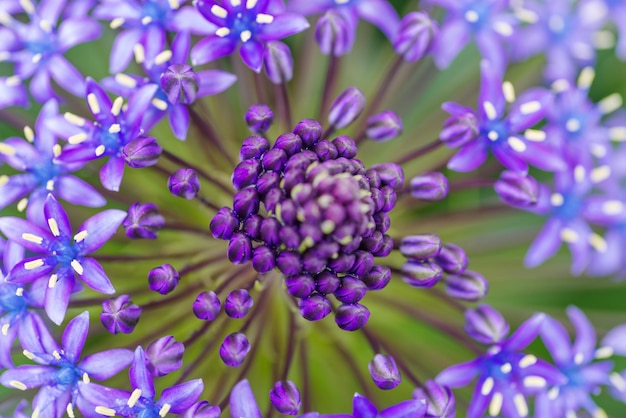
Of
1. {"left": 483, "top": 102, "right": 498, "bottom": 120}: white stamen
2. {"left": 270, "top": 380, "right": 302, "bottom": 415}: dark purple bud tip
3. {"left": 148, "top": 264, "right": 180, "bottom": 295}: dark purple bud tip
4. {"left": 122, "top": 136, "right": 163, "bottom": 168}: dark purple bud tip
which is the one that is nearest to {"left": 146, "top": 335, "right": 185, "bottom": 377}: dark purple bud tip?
{"left": 148, "top": 264, "right": 180, "bottom": 295}: dark purple bud tip

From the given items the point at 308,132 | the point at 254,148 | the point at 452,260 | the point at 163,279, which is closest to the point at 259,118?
the point at 254,148

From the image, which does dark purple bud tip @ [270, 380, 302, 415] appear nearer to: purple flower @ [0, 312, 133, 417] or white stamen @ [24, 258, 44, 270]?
purple flower @ [0, 312, 133, 417]

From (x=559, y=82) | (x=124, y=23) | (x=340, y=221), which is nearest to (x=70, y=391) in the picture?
(x=340, y=221)

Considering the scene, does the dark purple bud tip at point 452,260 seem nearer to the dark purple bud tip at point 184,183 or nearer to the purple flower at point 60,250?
the dark purple bud tip at point 184,183

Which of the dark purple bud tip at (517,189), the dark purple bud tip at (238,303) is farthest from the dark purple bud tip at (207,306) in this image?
the dark purple bud tip at (517,189)

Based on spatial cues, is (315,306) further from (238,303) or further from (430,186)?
(430,186)

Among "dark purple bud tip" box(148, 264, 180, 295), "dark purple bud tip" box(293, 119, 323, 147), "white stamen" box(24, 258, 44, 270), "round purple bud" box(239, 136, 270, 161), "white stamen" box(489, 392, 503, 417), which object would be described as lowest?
"white stamen" box(489, 392, 503, 417)
